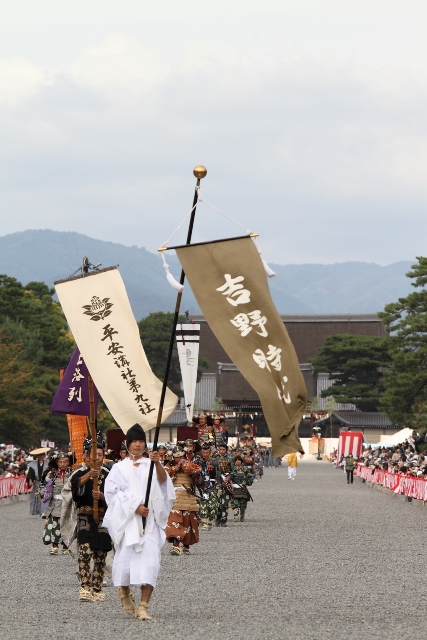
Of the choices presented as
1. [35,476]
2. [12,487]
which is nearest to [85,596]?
[35,476]

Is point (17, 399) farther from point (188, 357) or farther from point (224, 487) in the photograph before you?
point (224, 487)

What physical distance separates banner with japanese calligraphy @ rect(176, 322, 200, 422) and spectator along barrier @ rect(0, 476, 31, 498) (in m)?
7.80

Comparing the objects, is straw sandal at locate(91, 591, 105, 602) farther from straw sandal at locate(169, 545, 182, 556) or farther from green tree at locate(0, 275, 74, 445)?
green tree at locate(0, 275, 74, 445)

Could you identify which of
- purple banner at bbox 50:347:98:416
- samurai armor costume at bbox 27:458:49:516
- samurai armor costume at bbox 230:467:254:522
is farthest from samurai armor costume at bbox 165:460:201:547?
samurai armor costume at bbox 27:458:49:516

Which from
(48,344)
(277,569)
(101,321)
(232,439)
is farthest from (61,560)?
(232,439)

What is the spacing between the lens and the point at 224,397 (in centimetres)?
9775

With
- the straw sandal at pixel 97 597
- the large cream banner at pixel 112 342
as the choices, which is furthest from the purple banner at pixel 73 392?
the straw sandal at pixel 97 597

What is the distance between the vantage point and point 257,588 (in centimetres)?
1195

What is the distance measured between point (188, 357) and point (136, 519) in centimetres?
1917

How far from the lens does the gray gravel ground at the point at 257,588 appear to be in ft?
29.5

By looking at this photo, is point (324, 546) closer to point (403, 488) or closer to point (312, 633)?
point (312, 633)

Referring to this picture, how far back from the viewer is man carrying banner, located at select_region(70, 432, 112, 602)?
10.9 meters

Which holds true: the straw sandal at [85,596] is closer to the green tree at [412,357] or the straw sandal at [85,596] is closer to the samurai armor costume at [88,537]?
the samurai armor costume at [88,537]

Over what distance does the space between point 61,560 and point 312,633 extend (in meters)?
7.84
